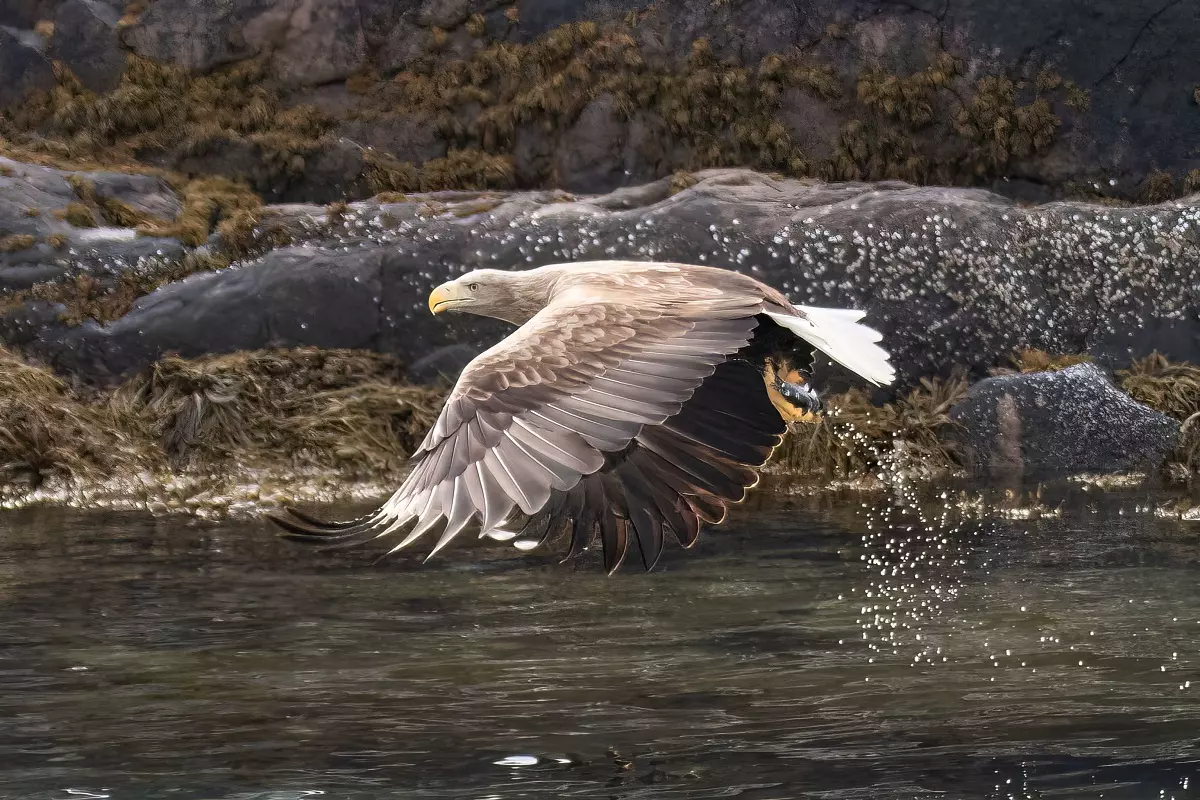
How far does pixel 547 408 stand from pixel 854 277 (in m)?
7.12

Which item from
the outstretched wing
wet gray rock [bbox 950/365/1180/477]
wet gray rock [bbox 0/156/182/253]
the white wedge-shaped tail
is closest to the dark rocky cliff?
wet gray rock [bbox 0/156/182/253]

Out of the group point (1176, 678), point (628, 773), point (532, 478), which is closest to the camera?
point (532, 478)

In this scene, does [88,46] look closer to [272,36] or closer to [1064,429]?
[272,36]

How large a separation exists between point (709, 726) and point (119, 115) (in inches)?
403

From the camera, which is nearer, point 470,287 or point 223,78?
point 470,287

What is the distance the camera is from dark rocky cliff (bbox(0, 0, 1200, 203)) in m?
12.7

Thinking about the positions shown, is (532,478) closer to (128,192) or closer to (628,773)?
(628,773)

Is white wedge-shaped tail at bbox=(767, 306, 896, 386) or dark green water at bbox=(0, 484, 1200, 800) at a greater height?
white wedge-shaped tail at bbox=(767, 306, 896, 386)

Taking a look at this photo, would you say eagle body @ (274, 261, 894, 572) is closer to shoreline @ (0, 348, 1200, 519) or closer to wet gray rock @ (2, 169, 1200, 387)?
shoreline @ (0, 348, 1200, 519)

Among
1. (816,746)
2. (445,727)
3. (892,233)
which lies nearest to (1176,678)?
(816,746)

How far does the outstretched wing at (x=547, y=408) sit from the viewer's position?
372cm

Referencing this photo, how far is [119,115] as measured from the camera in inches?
525

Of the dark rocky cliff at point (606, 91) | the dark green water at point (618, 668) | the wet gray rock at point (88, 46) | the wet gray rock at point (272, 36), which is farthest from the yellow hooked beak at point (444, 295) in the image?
the wet gray rock at point (88, 46)

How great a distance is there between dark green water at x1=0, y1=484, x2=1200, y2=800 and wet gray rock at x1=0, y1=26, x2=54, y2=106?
262 inches
